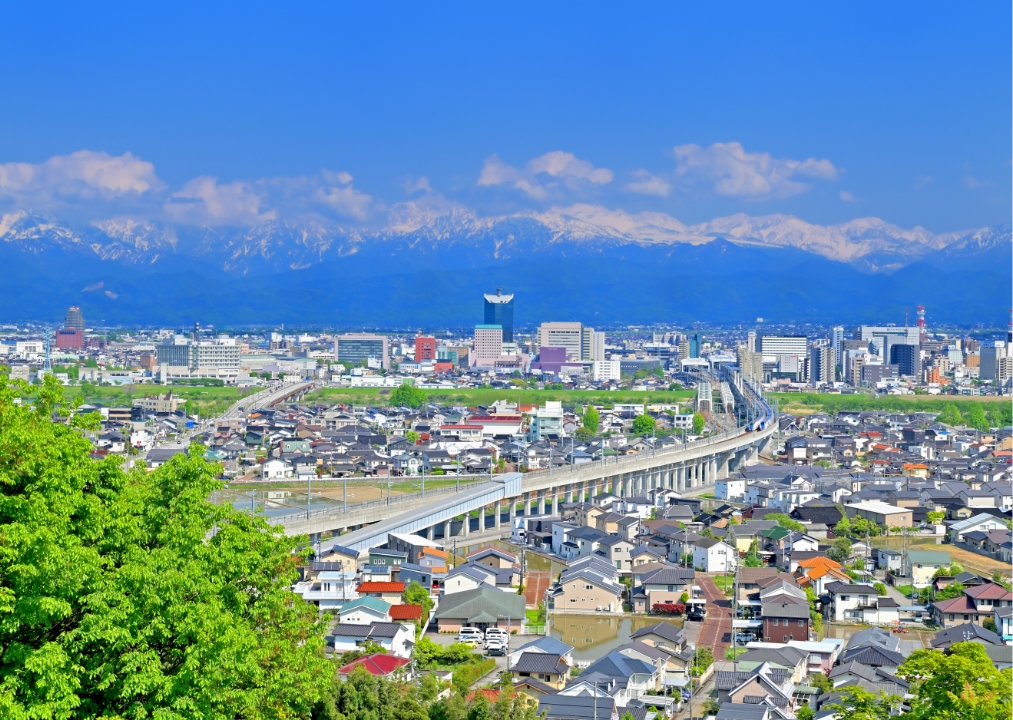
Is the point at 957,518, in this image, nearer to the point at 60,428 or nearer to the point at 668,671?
the point at 668,671

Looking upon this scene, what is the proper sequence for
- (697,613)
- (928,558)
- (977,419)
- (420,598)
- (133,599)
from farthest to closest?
(977,419)
(928,558)
(697,613)
(420,598)
(133,599)

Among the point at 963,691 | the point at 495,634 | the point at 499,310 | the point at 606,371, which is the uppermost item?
the point at 499,310

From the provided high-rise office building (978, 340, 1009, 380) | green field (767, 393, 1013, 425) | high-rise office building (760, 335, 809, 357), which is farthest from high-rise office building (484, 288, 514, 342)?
green field (767, 393, 1013, 425)

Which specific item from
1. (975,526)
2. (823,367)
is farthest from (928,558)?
(823,367)

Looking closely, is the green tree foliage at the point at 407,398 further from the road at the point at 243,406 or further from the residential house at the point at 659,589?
the residential house at the point at 659,589

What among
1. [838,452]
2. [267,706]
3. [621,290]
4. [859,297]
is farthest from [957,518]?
[859,297]

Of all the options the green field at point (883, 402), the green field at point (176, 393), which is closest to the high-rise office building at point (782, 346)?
the green field at point (883, 402)

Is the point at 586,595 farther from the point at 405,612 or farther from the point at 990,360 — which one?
the point at 990,360
